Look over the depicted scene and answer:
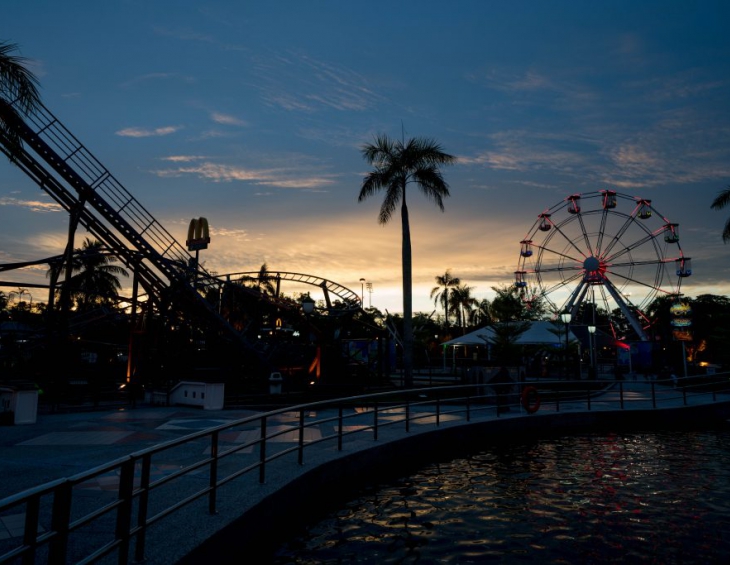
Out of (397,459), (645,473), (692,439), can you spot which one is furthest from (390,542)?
(692,439)

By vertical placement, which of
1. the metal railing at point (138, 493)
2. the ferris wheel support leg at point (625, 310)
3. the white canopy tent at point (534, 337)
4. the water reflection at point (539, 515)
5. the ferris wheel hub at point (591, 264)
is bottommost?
the water reflection at point (539, 515)

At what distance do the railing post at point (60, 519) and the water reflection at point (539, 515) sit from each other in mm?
3418

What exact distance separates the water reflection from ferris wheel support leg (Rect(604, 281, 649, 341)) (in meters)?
43.0

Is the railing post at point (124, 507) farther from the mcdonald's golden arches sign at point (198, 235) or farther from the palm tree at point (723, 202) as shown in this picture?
the palm tree at point (723, 202)

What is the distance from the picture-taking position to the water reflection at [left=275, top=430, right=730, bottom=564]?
6.73m

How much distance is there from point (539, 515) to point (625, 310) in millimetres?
51806

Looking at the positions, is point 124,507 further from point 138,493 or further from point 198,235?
point 198,235

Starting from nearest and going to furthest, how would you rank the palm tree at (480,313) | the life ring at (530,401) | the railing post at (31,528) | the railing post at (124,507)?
the railing post at (31,528) < the railing post at (124,507) < the life ring at (530,401) < the palm tree at (480,313)

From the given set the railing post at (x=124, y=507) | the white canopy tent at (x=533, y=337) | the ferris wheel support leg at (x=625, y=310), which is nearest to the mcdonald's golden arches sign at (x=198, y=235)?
the white canopy tent at (x=533, y=337)

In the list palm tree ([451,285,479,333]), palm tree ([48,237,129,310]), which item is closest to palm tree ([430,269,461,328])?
palm tree ([451,285,479,333])

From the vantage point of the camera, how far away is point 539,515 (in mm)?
8258

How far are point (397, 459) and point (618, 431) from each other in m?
9.52

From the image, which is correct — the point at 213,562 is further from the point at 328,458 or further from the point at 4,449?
the point at 4,449

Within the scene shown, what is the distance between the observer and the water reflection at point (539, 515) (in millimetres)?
6734
